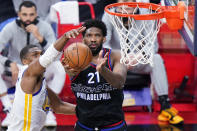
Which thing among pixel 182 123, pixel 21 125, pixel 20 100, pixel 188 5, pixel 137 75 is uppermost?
pixel 188 5

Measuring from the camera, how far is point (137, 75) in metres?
5.70

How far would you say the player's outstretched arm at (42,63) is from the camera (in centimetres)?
307

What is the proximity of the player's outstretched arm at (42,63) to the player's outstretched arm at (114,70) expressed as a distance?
0.31 m

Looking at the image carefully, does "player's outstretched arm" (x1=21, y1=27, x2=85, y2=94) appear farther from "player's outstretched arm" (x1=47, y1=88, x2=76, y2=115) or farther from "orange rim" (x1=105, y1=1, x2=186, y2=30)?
"orange rim" (x1=105, y1=1, x2=186, y2=30)

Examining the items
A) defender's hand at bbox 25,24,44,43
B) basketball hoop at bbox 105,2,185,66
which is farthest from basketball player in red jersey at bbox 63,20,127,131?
defender's hand at bbox 25,24,44,43

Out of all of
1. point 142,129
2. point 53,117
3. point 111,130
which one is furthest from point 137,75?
point 111,130

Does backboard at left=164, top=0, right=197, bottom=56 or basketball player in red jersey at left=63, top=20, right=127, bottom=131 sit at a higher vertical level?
backboard at left=164, top=0, right=197, bottom=56

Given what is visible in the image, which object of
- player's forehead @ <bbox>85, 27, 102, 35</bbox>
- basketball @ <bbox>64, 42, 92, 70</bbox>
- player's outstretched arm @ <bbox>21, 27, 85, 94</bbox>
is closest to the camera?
player's outstretched arm @ <bbox>21, 27, 85, 94</bbox>

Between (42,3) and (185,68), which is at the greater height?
(42,3)

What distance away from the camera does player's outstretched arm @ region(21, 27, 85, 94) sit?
121 inches

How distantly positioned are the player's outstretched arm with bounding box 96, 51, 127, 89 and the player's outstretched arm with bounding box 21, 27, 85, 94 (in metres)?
0.31

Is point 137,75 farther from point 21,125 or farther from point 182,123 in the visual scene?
point 21,125

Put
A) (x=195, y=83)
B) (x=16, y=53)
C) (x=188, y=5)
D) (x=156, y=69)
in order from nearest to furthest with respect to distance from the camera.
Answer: (x=188, y=5)
(x=156, y=69)
(x=16, y=53)
(x=195, y=83)

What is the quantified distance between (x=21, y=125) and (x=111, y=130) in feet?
2.75
